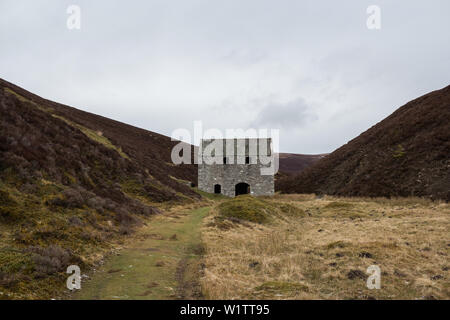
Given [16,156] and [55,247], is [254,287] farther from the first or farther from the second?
[16,156]

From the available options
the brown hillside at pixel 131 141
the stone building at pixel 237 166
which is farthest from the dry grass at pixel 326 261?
the stone building at pixel 237 166

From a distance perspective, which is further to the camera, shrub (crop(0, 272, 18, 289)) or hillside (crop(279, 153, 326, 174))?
hillside (crop(279, 153, 326, 174))

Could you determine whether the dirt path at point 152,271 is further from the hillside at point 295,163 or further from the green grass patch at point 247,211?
the hillside at point 295,163

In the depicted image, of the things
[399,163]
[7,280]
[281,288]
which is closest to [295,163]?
[399,163]

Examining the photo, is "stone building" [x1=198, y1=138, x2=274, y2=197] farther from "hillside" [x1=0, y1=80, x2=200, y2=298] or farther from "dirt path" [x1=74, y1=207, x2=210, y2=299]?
"dirt path" [x1=74, y1=207, x2=210, y2=299]

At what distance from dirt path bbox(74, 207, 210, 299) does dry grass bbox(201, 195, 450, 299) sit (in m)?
0.63

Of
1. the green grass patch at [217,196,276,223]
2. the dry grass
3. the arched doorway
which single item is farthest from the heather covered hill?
the green grass patch at [217,196,276,223]

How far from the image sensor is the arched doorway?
45.6m

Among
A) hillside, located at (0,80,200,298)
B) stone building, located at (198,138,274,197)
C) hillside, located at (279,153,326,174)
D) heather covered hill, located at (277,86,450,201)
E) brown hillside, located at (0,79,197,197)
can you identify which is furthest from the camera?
hillside, located at (279,153,326,174)

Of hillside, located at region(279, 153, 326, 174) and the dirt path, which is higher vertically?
hillside, located at region(279, 153, 326, 174)

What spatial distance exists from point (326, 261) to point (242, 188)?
35738 mm

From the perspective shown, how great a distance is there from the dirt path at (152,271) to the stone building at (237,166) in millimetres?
29104
